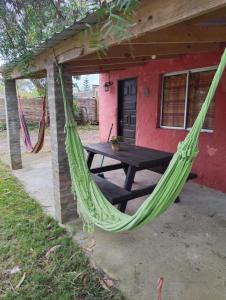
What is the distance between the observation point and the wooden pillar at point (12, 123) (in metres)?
4.88

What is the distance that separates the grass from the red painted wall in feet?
8.01

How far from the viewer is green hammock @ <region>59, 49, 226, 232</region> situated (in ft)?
4.32

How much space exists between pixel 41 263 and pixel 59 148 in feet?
3.83

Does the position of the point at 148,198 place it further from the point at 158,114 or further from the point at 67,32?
the point at 158,114

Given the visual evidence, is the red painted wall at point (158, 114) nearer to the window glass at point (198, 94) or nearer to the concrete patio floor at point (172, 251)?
the window glass at point (198, 94)

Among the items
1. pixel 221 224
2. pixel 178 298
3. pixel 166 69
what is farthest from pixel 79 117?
pixel 178 298

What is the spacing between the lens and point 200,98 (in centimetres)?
392

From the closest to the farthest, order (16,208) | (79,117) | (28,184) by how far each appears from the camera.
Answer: (16,208) → (28,184) → (79,117)

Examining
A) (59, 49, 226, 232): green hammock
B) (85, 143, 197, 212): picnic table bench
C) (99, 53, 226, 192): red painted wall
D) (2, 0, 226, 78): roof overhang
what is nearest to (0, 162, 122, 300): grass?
(59, 49, 226, 232): green hammock

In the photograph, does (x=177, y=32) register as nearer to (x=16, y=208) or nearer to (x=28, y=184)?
(x=16, y=208)

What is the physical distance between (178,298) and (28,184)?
10.3ft

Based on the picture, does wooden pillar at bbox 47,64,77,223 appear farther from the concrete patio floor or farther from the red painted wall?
the red painted wall

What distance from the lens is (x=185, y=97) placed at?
4.13 m

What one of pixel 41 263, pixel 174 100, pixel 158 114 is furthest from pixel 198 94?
Answer: pixel 41 263
